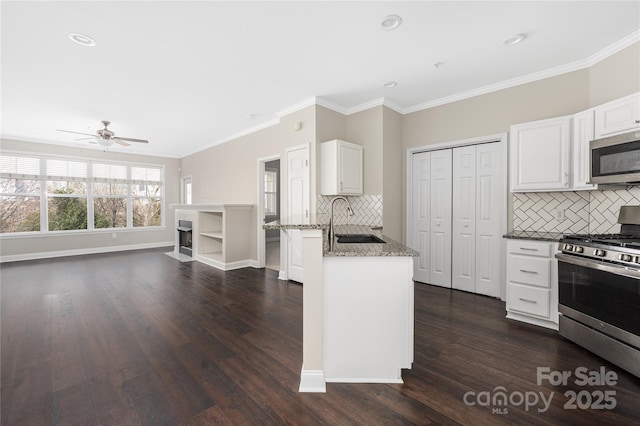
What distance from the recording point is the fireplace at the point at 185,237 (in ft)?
21.3

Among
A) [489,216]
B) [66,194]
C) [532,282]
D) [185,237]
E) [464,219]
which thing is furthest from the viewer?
[66,194]

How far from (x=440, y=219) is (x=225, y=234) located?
384 centimetres

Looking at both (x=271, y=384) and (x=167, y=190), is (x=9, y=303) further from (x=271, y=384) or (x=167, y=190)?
(x=167, y=190)

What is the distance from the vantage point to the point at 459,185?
397cm

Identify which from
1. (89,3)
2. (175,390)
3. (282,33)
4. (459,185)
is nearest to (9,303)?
(175,390)

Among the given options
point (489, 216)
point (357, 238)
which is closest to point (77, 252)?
point (357, 238)

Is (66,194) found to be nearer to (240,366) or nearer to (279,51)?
(279,51)

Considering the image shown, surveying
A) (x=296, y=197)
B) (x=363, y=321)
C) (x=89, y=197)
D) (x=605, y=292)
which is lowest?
(x=363, y=321)

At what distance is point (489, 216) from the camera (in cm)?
370

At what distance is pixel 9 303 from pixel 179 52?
3.82m

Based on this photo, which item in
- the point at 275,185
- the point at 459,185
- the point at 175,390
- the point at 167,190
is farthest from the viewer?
the point at 275,185

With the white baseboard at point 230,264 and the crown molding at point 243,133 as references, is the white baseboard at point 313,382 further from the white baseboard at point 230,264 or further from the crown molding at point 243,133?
the crown molding at point 243,133

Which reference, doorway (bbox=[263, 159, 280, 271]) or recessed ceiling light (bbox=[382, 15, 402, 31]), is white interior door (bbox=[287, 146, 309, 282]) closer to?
recessed ceiling light (bbox=[382, 15, 402, 31])

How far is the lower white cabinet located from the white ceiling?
78.6 inches
